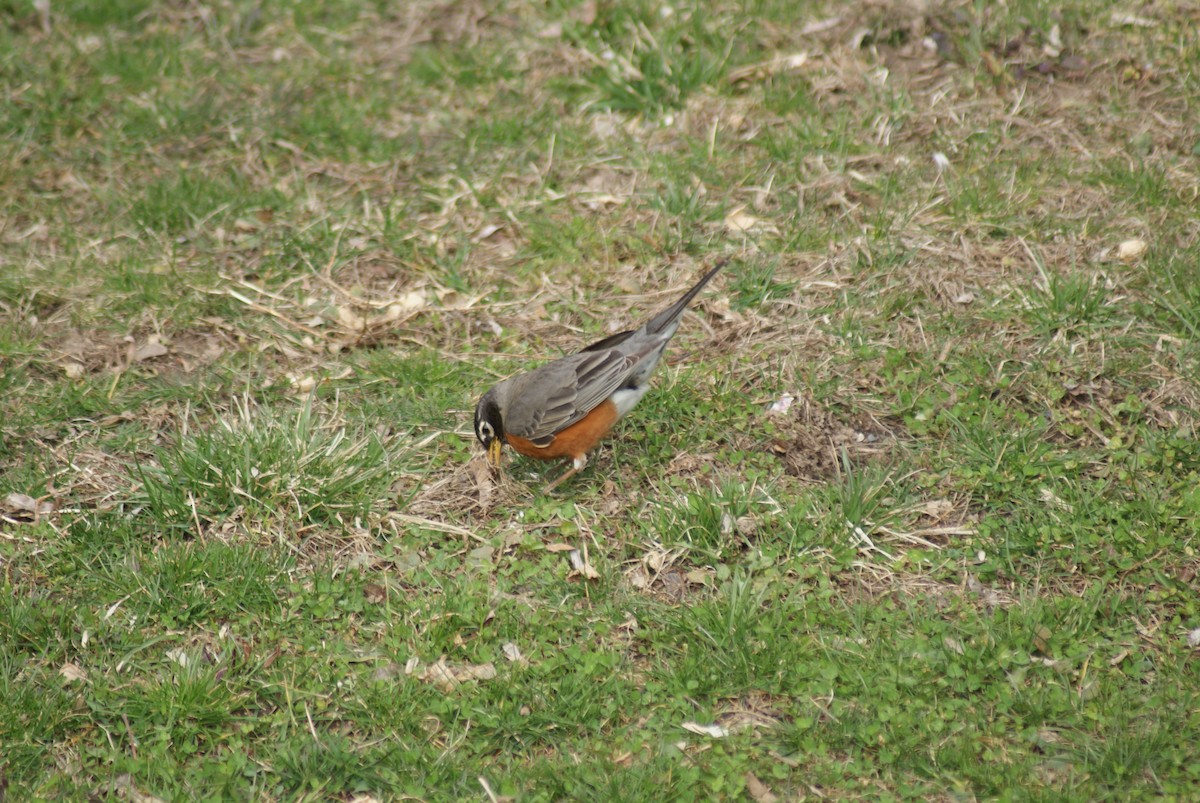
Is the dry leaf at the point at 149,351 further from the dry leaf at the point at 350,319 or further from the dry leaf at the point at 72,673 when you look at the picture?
the dry leaf at the point at 72,673

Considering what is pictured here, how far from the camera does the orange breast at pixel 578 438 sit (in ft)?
17.8

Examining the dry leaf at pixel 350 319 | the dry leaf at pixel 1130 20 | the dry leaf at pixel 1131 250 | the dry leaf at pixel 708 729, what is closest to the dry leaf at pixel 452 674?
the dry leaf at pixel 708 729

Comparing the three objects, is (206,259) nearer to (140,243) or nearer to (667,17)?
(140,243)

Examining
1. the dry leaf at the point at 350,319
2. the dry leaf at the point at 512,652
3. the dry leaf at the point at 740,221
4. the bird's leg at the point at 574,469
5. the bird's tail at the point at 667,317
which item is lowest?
the bird's leg at the point at 574,469

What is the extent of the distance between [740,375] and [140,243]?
3848 mm

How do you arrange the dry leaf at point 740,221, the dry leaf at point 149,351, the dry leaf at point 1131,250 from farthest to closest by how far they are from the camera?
the dry leaf at point 740,221
the dry leaf at point 149,351
the dry leaf at point 1131,250

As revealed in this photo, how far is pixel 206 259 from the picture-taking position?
684cm

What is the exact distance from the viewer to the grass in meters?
4.14

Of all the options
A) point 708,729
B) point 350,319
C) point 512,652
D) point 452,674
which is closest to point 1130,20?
point 350,319

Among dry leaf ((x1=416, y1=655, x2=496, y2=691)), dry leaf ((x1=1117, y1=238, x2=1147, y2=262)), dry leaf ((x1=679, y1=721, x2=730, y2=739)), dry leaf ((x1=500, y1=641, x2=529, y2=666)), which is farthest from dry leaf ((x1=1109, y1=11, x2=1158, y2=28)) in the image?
dry leaf ((x1=416, y1=655, x2=496, y2=691))

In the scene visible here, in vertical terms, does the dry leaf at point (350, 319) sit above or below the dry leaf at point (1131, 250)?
above

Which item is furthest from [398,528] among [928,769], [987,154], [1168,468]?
[987,154]

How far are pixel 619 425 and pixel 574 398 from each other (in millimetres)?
441

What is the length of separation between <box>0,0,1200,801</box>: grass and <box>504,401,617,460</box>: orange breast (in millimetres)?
135
